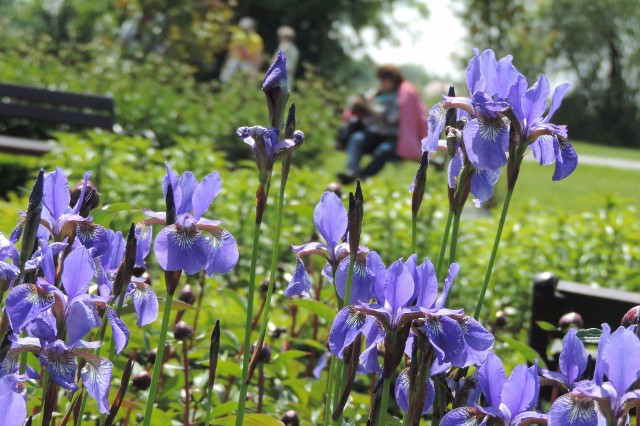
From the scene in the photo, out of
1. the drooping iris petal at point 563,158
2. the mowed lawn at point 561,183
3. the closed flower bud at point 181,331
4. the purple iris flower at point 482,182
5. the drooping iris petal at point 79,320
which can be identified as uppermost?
the drooping iris petal at point 563,158

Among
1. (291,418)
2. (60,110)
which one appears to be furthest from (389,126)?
(291,418)

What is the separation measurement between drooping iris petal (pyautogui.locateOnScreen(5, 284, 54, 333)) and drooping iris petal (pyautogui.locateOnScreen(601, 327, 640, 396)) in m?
0.62

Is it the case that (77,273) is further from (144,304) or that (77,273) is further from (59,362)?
(144,304)

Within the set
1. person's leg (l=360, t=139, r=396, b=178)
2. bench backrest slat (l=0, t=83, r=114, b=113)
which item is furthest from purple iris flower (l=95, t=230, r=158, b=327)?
person's leg (l=360, t=139, r=396, b=178)

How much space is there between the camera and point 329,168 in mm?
12227

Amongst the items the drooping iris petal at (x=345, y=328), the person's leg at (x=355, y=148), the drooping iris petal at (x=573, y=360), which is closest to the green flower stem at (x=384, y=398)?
the drooping iris petal at (x=345, y=328)

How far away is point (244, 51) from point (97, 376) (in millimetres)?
12268

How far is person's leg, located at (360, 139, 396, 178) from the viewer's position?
10.4 meters

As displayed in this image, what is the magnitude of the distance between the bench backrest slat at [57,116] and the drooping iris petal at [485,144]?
6.43 metres

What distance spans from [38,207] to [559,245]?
3496mm

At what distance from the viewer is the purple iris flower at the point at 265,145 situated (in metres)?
1.24

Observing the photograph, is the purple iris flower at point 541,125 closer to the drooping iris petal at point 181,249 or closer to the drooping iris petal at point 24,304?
the drooping iris petal at point 181,249

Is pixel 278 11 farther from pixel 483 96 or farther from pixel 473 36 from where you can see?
pixel 483 96

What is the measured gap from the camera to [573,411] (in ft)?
3.35
